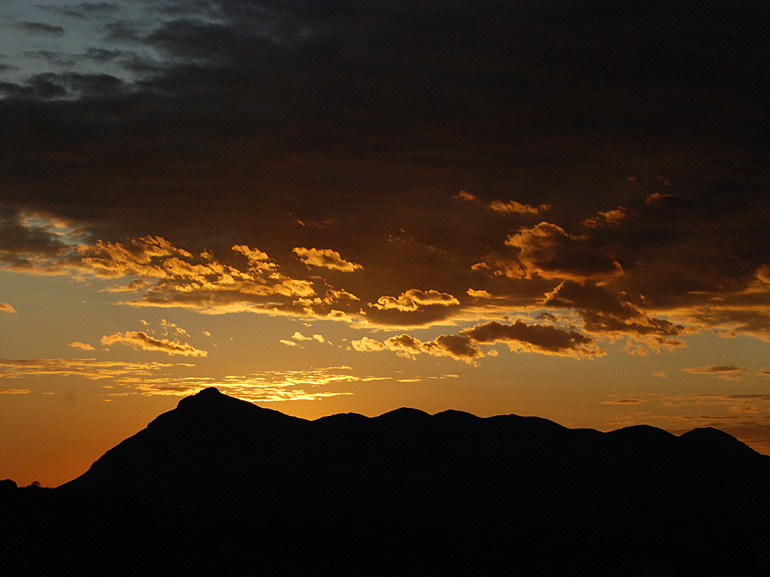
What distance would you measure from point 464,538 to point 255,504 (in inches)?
3686

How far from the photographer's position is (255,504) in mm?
192250

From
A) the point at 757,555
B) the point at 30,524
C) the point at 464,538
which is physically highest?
the point at 30,524

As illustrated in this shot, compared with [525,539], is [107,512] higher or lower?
higher

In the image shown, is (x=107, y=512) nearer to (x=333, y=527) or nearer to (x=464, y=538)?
(x=333, y=527)

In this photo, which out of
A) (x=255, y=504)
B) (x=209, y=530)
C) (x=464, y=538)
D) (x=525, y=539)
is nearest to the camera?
(x=209, y=530)

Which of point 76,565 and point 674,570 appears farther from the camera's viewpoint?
point 674,570

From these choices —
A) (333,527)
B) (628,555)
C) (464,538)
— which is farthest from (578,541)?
(333,527)

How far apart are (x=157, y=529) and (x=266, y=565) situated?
539 inches

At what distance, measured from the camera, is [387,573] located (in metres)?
90.8

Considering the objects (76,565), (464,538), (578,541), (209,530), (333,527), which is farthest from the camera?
(578,541)

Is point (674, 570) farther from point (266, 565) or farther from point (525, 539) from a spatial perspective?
point (266, 565)

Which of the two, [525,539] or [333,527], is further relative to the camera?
[525,539]

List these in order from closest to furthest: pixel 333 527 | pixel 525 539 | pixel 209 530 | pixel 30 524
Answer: pixel 30 524 < pixel 209 530 < pixel 333 527 < pixel 525 539

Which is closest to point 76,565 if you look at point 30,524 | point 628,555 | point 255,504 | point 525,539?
point 30,524
